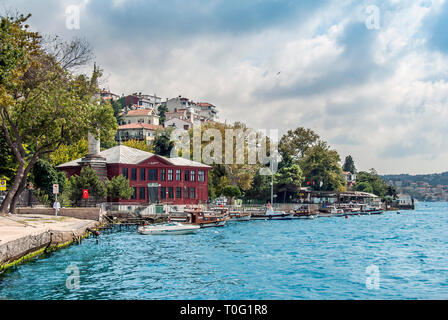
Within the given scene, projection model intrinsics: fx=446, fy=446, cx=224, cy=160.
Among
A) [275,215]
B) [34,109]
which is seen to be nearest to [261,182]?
[275,215]

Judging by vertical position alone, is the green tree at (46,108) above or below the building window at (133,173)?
above

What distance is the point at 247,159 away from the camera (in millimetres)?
76375

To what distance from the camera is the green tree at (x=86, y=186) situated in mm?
49031

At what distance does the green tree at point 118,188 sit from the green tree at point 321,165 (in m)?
50.5

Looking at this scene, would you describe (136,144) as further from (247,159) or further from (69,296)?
(69,296)

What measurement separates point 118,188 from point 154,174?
818 centimetres

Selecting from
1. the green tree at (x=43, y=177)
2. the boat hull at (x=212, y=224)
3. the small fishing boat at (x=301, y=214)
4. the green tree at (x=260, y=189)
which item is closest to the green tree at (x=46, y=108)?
the green tree at (x=43, y=177)

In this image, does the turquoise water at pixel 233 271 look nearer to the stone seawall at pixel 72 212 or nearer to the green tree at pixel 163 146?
the stone seawall at pixel 72 212

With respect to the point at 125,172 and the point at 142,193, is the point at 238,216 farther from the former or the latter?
the point at 125,172

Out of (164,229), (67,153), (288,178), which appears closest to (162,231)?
(164,229)

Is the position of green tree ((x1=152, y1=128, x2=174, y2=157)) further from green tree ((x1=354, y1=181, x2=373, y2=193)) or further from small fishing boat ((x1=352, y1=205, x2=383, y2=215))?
green tree ((x1=354, y1=181, x2=373, y2=193))

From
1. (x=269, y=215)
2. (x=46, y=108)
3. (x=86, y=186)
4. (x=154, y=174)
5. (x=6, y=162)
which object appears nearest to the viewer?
(x=46, y=108)

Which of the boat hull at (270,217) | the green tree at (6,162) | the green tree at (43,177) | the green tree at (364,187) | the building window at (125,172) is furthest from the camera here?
the green tree at (364,187)

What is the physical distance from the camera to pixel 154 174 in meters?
60.2
